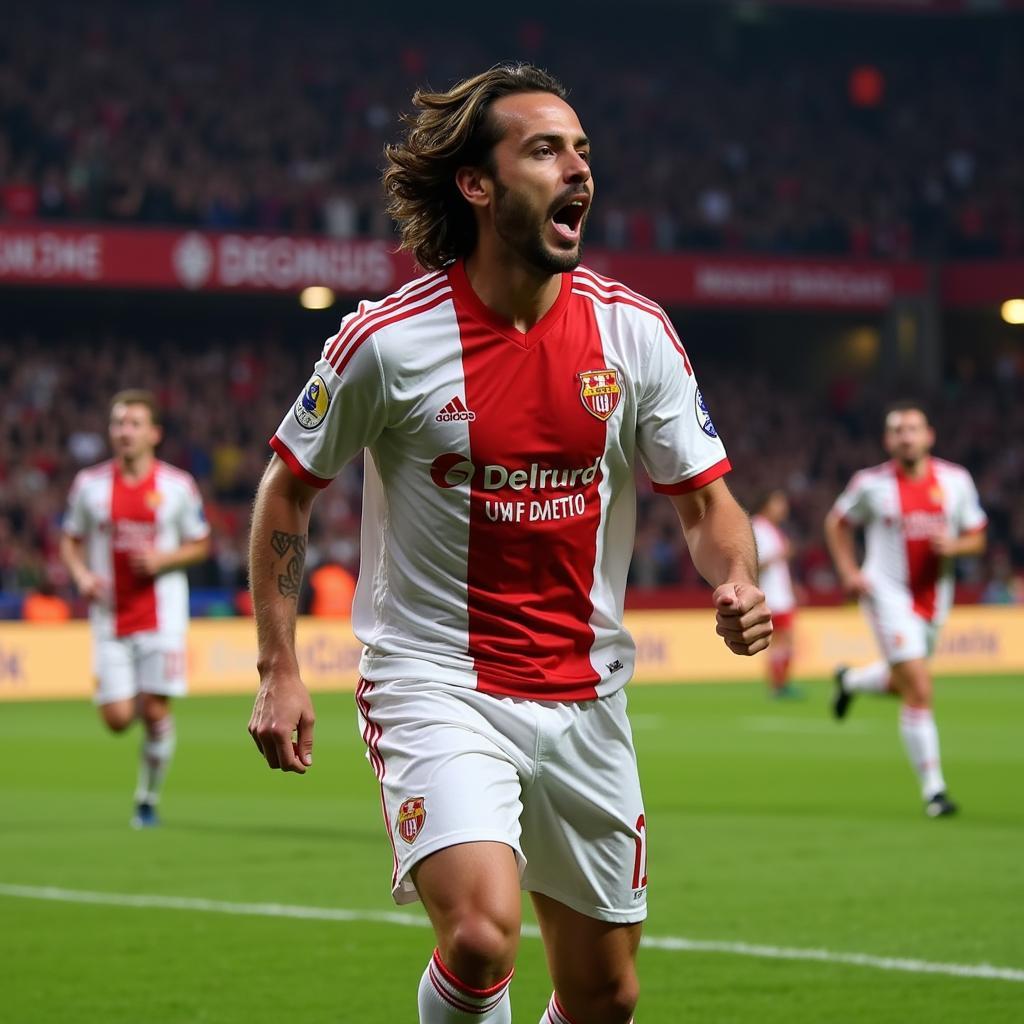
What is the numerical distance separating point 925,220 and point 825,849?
33776 mm

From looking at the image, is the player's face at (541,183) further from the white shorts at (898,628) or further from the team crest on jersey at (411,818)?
the white shorts at (898,628)

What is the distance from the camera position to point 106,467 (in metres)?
13.4

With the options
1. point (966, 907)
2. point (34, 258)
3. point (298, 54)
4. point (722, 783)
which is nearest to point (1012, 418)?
point (298, 54)

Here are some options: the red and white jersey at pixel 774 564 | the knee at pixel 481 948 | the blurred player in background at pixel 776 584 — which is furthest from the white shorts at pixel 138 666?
the blurred player in background at pixel 776 584

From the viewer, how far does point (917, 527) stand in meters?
13.7

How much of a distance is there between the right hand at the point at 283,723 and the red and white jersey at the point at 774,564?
770 inches

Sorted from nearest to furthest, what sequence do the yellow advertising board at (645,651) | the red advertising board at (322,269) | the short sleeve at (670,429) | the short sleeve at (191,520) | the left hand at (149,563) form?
the short sleeve at (670,429) → the left hand at (149,563) → the short sleeve at (191,520) → the yellow advertising board at (645,651) → the red advertising board at (322,269)

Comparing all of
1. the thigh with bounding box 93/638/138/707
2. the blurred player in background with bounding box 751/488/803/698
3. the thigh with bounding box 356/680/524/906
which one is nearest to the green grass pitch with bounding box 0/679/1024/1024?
the thigh with bounding box 93/638/138/707

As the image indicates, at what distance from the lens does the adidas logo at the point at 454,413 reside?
15.9ft

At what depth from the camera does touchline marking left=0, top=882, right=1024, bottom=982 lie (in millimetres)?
7574

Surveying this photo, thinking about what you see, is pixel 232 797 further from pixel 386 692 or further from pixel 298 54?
pixel 298 54

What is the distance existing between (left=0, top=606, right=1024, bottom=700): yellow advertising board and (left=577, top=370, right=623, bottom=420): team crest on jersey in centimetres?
2041

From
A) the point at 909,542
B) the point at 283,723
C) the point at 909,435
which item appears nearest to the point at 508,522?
the point at 283,723

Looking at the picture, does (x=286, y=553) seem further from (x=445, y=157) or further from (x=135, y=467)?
(x=135, y=467)
